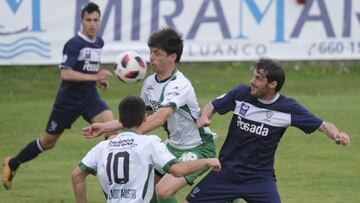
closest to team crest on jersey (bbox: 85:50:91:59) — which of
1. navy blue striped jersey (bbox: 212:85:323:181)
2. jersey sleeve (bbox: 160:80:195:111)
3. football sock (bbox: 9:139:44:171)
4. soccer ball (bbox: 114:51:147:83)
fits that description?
football sock (bbox: 9:139:44:171)

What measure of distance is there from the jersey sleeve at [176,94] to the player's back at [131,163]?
1507 millimetres

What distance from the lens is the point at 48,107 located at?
19.1 metres

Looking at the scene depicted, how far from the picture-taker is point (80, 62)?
1359 cm

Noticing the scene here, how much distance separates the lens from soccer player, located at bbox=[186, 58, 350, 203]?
31.0ft

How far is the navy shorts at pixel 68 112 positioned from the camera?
1358cm

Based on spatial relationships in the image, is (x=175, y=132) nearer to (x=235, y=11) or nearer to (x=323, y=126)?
(x=323, y=126)

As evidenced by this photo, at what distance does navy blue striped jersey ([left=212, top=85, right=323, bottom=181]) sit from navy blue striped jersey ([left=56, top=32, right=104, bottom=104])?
4382mm

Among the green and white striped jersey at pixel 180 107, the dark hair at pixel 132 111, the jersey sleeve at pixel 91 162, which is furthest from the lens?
the green and white striped jersey at pixel 180 107

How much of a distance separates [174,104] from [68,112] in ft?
13.9

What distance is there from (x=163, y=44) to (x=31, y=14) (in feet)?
36.2

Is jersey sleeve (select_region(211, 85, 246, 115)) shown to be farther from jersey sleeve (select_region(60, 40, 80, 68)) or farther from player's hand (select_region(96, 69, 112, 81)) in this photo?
jersey sleeve (select_region(60, 40, 80, 68))

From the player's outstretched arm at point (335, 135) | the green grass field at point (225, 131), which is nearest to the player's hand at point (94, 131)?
the player's outstretched arm at point (335, 135)

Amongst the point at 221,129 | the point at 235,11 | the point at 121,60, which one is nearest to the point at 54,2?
the point at 235,11

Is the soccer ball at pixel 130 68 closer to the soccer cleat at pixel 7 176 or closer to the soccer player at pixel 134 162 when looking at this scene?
the soccer cleat at pixel 7 176
